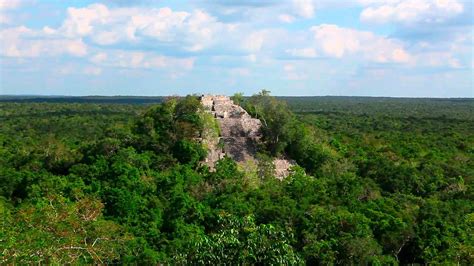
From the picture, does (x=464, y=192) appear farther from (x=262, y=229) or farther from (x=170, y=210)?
(x=262, y=229)

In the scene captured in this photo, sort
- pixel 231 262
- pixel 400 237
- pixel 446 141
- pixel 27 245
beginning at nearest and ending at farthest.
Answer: pixel 231 262, pixel 27 245, pixel 400 237, pixel 446 141

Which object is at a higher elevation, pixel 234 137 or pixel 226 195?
pixel 234 137

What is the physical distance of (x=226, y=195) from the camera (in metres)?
33.1

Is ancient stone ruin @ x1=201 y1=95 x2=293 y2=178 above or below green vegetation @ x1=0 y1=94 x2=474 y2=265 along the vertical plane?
above

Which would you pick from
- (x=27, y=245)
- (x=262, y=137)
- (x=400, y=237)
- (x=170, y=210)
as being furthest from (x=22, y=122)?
(x=27, y=245)

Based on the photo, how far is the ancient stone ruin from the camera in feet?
127

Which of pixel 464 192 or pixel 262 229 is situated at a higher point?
pixel 262 229

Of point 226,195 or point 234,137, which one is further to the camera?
point 234,137

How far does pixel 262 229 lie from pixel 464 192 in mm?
27676

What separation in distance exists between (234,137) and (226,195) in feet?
25.8

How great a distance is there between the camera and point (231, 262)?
12.7 m

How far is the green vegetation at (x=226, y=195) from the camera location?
23688 millimetres

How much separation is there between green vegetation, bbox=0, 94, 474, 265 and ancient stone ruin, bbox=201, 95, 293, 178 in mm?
787

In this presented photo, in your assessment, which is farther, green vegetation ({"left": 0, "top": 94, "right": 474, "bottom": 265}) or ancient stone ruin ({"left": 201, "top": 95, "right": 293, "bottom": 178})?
ancient stone ruin ({"left": 201, "top": 95, "right": 293, "bottom": 178})
